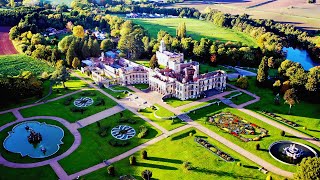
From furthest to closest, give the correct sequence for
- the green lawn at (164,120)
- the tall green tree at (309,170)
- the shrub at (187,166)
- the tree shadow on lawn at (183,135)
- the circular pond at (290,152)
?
the green lawn at (164,120), the tree shadow on lawn at (183,135), the circular pond at (290,152), the shrub at (187,166), the tall green tree at (309,170)

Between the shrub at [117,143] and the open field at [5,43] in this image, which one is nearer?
the shrub at [117,143]

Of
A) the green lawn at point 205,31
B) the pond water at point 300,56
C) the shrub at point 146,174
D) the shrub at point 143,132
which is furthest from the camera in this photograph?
the green lawn at point 205,31

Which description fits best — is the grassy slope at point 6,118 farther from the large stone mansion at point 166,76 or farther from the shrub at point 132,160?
the shrub at point 132,160

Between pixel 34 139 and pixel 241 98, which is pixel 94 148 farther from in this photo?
pixel 241 98

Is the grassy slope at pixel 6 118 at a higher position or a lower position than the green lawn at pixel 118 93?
lower

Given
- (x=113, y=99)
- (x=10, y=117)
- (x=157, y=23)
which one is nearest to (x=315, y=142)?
(x=113, y=99)

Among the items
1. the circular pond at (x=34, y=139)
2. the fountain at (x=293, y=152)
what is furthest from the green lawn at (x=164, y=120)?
the fountain at (x=293, y=152)

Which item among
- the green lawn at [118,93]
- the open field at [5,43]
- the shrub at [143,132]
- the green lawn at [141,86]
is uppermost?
the open field at [5,43]

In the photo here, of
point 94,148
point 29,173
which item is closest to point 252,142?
point 94,148
